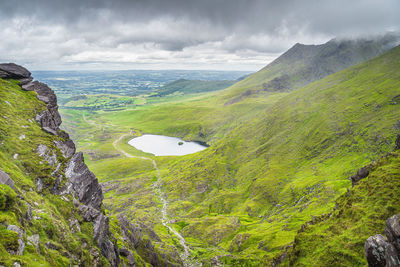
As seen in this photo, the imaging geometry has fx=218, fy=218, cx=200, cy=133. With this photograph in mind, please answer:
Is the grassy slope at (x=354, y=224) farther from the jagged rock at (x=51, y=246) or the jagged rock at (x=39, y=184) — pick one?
the jagged rock at (x=39, y=184)

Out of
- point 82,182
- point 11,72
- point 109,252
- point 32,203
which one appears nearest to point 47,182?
point 32,203

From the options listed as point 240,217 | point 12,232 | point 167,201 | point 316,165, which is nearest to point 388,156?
point 12,232

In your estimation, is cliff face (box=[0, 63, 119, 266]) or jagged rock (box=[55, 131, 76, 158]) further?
jagged rock (box=[55, 131, 76, 158])

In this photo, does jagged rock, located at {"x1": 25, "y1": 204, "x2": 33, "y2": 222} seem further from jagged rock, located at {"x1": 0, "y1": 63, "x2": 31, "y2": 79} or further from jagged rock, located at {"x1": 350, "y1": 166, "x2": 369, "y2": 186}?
jagged rock, located at {"x1": 350, "y1": 166, "x2": 369, "y2": 186}

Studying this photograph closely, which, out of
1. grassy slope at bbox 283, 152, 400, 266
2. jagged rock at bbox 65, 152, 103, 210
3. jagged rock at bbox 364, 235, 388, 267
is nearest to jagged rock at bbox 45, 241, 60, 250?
jagged rock at bbox 65, 152, 103, 210

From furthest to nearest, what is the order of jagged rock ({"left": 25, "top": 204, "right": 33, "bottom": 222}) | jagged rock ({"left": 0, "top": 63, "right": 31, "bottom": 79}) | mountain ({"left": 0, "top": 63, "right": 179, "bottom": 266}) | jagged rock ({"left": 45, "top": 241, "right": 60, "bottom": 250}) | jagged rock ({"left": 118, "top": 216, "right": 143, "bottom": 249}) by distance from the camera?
jagged rock ({"left": 118, "top": 216, "right": 143, "bottom": 249}) → jagged rock ({"left": 0, "top": 63, "right": 31, "bottom": 79}) → jagged rock ({"left": 45, "top": 241, "right": 60, "bottom": 250}) → jagged rock ({"left": 25, "top": 204, "right": 33, "bottom": 222}) → mountain ({"left": 0, "top": 63, "right": 179, "bottom": 266})

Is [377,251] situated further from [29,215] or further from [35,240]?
[29,215]

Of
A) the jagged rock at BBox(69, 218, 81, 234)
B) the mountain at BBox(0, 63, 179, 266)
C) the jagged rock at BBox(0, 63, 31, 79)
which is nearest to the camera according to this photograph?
the mountain at BBox(0, 63, 179, 266)
